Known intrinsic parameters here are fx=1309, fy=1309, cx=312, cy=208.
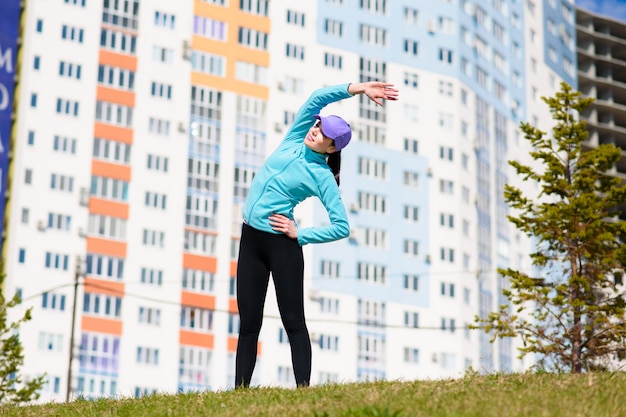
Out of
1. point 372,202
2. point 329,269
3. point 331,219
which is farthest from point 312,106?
point 372,202

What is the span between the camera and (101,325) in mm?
96000

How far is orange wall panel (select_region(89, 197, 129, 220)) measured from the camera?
98812 mm

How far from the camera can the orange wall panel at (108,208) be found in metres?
98.8

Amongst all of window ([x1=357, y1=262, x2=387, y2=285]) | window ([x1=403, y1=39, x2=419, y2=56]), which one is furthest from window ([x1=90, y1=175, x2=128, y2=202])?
window ([x1=403, y1=39, x2=419, y2=56])

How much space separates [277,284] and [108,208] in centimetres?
8590

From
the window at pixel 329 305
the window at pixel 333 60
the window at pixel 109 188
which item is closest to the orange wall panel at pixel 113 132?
the window at pixel 109 188

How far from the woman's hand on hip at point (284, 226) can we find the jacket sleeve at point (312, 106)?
958 mm

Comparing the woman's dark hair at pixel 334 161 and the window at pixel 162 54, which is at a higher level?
the window at pixel 162 54

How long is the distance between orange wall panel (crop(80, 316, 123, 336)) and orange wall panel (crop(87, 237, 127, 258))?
17.2 ft

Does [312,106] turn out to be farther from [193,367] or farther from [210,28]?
[210,28]

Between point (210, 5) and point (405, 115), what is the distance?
20.9m

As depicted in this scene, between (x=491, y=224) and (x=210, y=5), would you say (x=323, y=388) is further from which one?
(x=491, y=224)

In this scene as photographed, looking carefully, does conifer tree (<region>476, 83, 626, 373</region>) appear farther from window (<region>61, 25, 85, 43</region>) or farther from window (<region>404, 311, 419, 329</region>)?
window (<region>404, 311, 419, 329</region>)

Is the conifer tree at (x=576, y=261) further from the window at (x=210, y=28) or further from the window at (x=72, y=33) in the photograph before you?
the window at (x=210, y=28)
